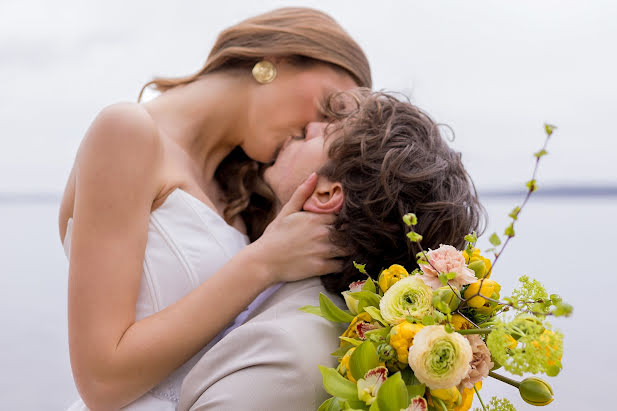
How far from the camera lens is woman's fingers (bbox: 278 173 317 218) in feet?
5.05

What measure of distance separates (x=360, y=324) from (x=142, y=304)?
0.72m

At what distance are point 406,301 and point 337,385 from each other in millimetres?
221

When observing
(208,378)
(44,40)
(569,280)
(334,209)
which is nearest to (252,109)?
(334,209)

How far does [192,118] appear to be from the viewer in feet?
6.38

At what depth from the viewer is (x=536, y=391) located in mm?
1059

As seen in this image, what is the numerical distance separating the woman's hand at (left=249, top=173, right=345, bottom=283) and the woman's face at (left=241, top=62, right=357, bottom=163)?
542mm

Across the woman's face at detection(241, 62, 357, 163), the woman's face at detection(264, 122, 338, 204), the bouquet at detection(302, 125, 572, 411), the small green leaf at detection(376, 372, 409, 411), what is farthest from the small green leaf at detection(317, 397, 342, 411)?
the woman's face at detection(241, 62, 357, 163)

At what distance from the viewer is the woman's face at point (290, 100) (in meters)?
1.94

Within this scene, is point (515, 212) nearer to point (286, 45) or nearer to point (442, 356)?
point (442, 356)

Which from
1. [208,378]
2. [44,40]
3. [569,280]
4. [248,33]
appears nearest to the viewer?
[208,378]

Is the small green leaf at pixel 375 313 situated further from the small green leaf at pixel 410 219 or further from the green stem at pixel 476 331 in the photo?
the small green leaf at pixel 410 219

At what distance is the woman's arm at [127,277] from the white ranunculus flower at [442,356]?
0.48 metres

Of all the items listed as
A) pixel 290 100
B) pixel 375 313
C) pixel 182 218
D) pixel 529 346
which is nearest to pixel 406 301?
pixel 375 313

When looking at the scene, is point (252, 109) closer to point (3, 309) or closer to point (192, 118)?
point (192, 118)
